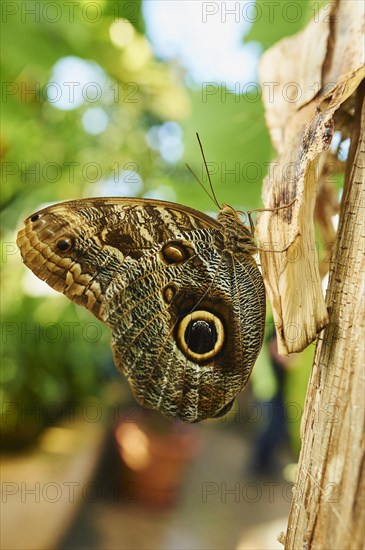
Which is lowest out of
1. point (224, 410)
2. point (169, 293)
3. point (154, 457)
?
point (154, 457)

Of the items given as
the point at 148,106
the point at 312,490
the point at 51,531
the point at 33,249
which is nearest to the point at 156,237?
the point at 33,249

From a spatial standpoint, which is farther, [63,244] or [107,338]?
[107,338]

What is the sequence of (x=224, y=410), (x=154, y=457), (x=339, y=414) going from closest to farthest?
(x=339, y=414)
(x=224, y=410)
(x=154, y=457)

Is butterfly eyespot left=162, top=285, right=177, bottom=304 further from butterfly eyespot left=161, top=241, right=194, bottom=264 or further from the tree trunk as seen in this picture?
the tree trunk

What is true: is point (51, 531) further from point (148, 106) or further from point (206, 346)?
point (206, 346)

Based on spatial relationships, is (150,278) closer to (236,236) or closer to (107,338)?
(236,236)

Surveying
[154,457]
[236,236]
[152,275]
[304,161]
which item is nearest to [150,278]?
[152,275]

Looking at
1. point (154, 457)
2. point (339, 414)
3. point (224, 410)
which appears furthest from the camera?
point (154, 457)

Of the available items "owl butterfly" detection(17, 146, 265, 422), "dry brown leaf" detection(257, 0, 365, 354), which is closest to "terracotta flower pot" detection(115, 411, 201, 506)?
"owl butterfly" detection(17, 146, 265, 422)
